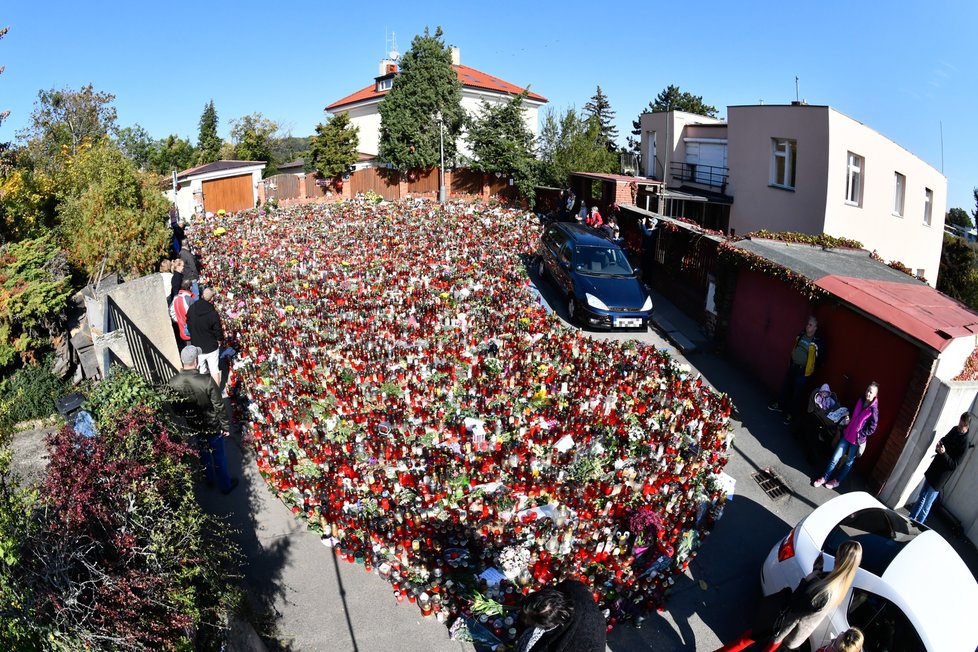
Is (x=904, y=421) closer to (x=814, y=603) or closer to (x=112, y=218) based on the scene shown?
(x=814, y=603)

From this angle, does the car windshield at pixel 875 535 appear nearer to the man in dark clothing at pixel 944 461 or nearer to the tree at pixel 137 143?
the man in dark clothing at pixel 944 461

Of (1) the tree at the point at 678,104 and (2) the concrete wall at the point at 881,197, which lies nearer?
(2) the concrete wall at the point at 881,197

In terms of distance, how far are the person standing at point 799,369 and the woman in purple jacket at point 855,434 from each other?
3.71 ft

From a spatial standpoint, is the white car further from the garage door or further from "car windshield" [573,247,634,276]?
the garage door

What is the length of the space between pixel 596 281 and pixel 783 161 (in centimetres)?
1327

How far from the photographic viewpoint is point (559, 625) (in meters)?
3.30

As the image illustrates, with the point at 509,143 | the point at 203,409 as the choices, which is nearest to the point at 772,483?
the point at 203,409

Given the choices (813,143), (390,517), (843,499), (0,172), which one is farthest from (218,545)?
(813,143)

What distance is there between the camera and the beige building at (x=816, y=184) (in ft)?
62.1

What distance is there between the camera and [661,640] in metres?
5.25

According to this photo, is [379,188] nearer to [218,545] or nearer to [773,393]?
[773,393]

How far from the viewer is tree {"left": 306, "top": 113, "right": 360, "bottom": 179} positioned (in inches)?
1235

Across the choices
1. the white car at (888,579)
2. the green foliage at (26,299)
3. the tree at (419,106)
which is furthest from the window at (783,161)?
the green foliage at (26,299)

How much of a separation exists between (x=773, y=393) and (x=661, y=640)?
6.09 metres
